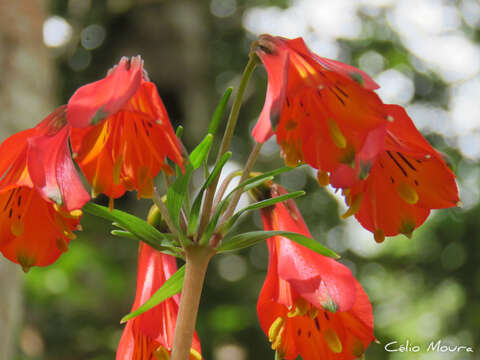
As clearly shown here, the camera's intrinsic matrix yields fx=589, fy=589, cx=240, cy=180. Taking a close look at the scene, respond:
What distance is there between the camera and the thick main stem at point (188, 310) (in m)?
0.73

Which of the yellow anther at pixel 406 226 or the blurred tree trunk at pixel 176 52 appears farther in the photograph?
the blurred tree trunk at pixel 176 52

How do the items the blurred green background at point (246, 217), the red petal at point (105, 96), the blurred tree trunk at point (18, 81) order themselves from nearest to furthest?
the red petal at point (105, 96) < the blurred tree trunk at point (18, 81) < the blurred green background at point (246, 217)

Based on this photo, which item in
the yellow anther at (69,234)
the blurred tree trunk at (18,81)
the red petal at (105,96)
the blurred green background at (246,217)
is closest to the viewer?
the red petal at (105,96)

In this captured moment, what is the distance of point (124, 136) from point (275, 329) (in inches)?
13.6

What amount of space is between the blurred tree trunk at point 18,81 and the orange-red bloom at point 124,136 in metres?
2.00

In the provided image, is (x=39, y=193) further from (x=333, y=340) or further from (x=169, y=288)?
(x=333, y=340)

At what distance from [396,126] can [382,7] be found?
26.3ft

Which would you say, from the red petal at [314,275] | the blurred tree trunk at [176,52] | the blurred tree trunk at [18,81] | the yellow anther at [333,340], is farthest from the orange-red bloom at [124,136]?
the blurred tree trunk at [176,52]

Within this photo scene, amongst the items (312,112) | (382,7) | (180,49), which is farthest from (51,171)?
(382,7)

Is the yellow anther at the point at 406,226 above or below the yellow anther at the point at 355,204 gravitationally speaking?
below

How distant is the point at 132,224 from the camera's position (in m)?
0.82

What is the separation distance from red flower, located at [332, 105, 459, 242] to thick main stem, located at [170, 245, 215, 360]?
9.6 inches

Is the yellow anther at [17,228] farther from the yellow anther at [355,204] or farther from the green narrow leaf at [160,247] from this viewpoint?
the yellow anther at [355,204]

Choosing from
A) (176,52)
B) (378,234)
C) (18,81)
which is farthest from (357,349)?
(176,52)
